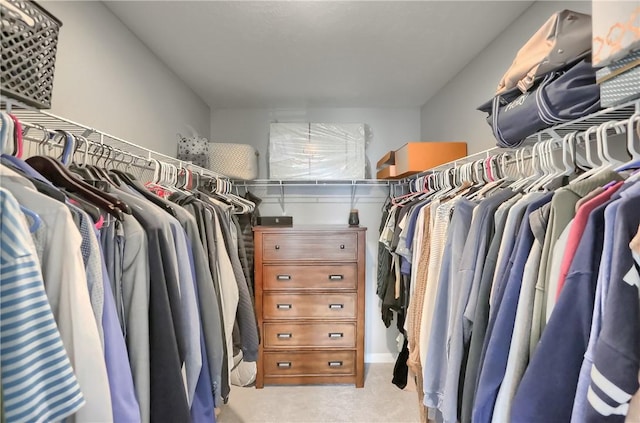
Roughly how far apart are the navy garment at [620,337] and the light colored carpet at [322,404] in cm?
177

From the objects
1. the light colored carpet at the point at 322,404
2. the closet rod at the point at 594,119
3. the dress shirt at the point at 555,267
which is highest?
the closet rod at the point at 594,119

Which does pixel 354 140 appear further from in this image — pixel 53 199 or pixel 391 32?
pixel 53 199

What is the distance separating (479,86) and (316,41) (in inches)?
38.1

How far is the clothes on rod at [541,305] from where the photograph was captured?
603 millimetres

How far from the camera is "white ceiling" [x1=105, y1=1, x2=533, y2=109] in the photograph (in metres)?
1.56

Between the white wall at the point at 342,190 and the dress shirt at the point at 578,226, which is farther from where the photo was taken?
the white wall at the point at 342,190

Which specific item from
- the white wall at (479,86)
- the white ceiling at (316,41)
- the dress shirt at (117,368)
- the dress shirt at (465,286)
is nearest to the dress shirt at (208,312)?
the dress shirt at (117,368)

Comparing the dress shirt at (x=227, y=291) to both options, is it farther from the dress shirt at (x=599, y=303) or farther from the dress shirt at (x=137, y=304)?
the dress shirt at (x=599, y=303)

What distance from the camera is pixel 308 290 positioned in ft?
7.97

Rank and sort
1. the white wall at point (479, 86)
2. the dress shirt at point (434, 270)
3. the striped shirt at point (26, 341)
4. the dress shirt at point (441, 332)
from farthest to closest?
the white wall at point (479, 86) → the dress shirt at point (434, 270) → the dress shirt at point (441, 332) → the striped shirt at point (26, 341)

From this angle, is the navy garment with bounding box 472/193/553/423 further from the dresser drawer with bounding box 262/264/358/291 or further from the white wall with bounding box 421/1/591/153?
the dresser drawer with bounding box 262/264/358/291

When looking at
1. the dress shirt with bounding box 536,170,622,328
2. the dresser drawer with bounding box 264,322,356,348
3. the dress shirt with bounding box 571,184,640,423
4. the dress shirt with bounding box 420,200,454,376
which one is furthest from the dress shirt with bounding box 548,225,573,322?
the dresser drawer with bounding box 264,322,356,348

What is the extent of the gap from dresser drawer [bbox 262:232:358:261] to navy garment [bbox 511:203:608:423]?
1.72m

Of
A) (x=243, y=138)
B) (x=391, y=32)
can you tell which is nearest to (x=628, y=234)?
(x=391, y=32)
